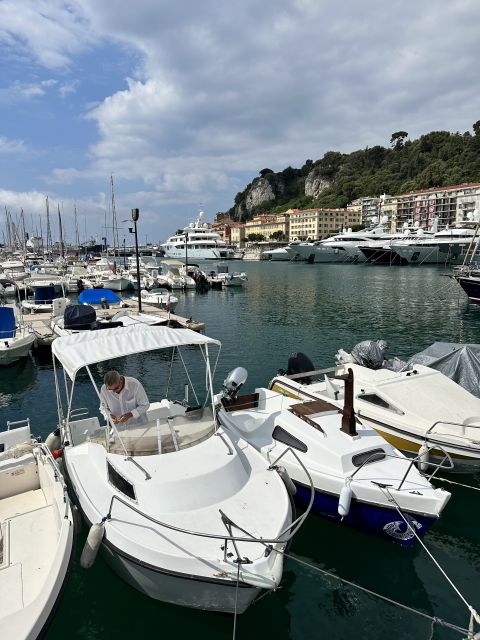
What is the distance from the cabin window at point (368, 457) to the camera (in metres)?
7.51

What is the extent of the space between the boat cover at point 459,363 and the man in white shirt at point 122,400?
899 centimetres

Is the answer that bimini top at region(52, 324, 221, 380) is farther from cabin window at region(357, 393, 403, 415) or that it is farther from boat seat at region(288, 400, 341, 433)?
cabin window at region(357, 393, 403, 415)

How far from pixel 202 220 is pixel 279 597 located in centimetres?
12448

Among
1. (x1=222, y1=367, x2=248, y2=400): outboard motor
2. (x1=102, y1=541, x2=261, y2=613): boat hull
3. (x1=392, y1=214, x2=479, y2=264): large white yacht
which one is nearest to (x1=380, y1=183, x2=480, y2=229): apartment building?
(x1=392, y1=214, x2=479, y2=264): large white yacht

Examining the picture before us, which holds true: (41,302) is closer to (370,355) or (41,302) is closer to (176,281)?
(176,281)

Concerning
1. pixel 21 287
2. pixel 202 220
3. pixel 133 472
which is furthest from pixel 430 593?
pixel 202 220

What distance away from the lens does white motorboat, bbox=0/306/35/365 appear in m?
18.7

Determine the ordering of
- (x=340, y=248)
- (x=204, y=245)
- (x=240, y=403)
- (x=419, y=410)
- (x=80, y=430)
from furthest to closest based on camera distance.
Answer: (x=340, y=248) → (x=204, y=245) → (x=240, y=403) → (x=419, y=410) → (x=80, y=430)

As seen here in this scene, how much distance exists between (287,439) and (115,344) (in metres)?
A: 3.95

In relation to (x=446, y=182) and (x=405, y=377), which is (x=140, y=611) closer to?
(x=405, y=377)

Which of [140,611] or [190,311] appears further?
[190,311]

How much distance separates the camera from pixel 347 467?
7.39 m

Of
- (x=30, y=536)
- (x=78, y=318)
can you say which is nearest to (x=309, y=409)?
(x=30, y=536)

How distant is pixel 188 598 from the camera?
202 inches
